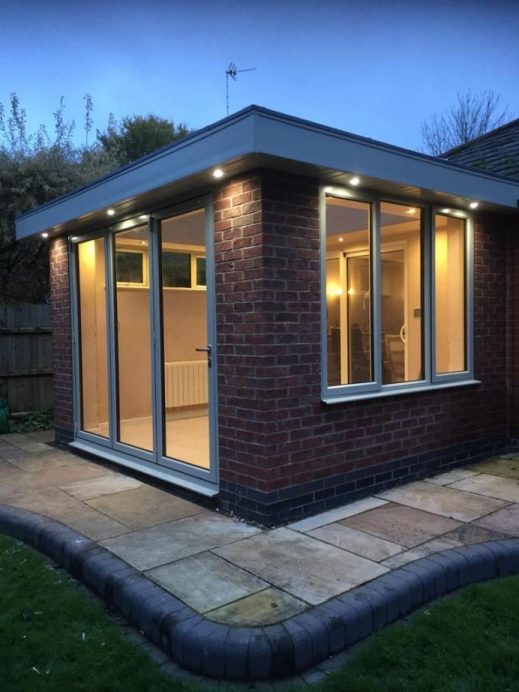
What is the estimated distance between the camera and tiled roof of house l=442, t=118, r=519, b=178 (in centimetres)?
666

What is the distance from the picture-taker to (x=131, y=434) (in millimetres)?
5457

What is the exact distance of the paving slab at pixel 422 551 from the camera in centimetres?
321

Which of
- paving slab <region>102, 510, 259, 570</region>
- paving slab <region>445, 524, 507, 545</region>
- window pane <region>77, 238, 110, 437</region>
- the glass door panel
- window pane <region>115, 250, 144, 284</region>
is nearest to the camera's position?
paving slab <region>102, 510, 259, 570</region>

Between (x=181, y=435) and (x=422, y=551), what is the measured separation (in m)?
2.29

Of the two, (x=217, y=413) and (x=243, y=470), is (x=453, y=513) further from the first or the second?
(x=217, y=413)

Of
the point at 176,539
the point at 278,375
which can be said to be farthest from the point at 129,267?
the point at 176,539

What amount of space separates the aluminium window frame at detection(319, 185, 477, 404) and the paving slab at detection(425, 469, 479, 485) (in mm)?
761

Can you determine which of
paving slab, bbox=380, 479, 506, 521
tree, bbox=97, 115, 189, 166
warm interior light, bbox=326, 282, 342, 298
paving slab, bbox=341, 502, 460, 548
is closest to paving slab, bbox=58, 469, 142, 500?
paving slab, bbox=341, 502, 460, 548

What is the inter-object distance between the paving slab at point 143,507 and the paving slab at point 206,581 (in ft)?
2.47

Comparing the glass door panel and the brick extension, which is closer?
the brick extension

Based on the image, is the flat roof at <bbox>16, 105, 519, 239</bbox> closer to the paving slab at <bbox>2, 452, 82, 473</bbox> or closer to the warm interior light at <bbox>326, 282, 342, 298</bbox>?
the warm interior light at <bbox>326, 282, 342, 298</bbox>

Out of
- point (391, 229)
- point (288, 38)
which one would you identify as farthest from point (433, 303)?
point (288, 38)

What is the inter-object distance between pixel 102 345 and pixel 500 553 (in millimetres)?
4074

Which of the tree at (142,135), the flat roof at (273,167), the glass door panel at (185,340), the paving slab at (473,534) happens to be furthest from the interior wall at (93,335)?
the tree at (142,135)
